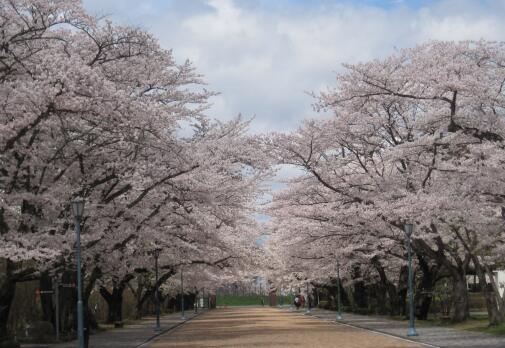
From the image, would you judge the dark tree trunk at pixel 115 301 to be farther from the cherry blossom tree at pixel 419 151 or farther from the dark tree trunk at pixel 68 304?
the cherry blossom tree at pixel 419 151

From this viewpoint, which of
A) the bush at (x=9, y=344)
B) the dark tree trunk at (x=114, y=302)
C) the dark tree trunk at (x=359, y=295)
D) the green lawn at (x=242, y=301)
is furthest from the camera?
the green lawn at (x=242, y=301)

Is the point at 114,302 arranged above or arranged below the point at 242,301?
below

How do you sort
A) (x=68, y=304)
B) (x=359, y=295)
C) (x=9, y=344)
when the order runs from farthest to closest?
1. (x=359, y=295)
2. (x=68, y=304)
3. (x=9, y=344)

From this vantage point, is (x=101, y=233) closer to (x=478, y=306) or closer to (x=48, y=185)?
(x=48, y=185)

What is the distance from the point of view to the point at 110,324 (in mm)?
45938

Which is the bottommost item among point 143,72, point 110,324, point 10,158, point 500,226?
point 110,324

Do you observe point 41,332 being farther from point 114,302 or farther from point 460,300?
point 114,302

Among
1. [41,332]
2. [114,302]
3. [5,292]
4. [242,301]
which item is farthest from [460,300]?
[242,301]

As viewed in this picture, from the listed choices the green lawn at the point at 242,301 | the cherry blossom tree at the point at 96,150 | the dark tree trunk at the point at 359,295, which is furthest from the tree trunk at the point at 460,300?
the green lawn at the point at 242,301

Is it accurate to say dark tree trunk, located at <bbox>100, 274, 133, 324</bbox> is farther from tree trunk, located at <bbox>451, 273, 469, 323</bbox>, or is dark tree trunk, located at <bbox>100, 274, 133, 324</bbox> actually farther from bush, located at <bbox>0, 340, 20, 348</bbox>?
bush, located at <bbox>0, 340, 20, 348</bbox>

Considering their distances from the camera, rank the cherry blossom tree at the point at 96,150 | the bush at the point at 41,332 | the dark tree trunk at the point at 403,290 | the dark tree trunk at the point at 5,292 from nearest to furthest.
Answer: the cherry blossom tree at the point at 96,150 → the dark tree trunk at the point at 5,292 → the bush at the point at 41,332 → the dark tree trunk at the point at 403,290

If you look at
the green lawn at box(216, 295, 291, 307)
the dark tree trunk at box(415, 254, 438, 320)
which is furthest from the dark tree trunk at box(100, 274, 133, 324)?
the green lawn at box(216, 295, 291, 307)

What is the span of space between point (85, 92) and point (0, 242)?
4324 mm

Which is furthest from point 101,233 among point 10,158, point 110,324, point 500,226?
point 110,324
